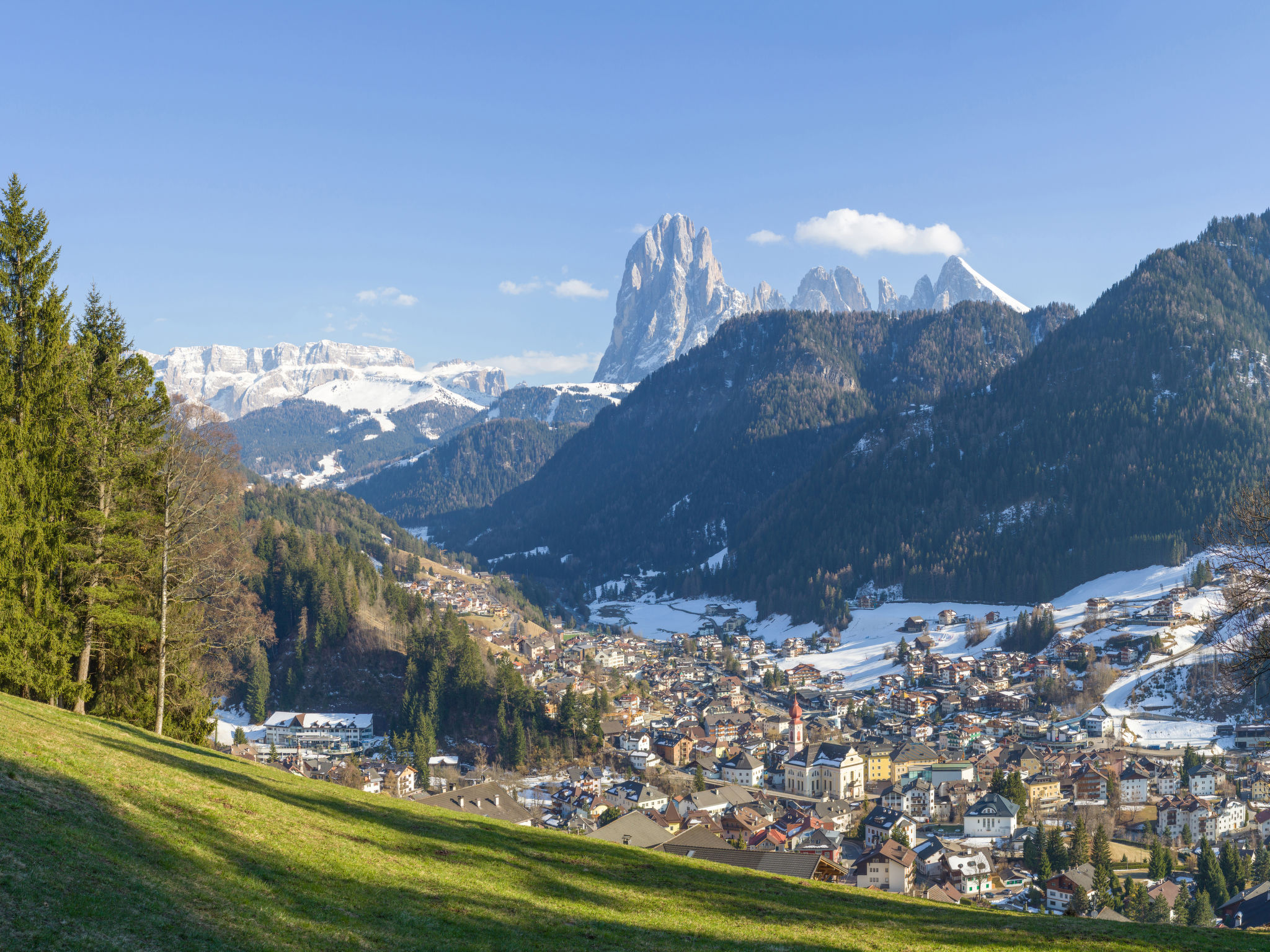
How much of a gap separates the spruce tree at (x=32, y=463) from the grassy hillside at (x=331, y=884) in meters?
3.30

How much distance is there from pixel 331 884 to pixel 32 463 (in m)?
20.1

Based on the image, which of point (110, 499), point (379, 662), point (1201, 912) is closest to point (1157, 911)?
point (1201, 912)

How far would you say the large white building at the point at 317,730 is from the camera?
85.6 meters

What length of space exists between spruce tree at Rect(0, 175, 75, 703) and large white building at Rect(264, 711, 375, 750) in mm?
59023

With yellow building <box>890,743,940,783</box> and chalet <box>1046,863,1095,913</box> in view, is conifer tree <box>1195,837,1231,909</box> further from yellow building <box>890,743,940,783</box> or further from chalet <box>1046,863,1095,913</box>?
yellow building <box>890,743,940,783</box>

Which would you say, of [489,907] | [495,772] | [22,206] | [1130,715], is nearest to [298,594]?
[495,772]

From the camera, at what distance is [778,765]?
98125mm

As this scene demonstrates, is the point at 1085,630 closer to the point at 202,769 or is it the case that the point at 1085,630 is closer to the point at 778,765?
the point at 778,765

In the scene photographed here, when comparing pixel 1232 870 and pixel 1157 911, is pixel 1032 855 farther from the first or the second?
pixel 1157 911

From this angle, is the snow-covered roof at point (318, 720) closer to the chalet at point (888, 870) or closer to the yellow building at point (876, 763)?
the yellow building at point (876, 763)

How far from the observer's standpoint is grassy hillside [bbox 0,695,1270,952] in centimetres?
1321

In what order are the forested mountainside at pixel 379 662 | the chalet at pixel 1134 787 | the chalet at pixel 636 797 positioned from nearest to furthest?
1. the chalet at pixel 636 797
2. the chalet at pixel 1134 787
3. the forested mountainside at pixel 379 662

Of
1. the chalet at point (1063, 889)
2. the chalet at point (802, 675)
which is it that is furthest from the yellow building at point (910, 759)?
the chalet at point (802, 675)

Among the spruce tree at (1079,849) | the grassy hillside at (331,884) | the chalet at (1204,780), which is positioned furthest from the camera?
the chalet at (1204,780)
